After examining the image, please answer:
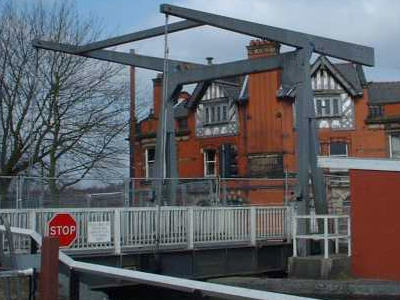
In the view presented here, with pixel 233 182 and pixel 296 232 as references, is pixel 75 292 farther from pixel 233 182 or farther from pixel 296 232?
pixel 233 182

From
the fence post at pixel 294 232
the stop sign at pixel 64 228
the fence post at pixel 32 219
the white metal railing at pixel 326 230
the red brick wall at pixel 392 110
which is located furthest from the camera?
the red brick wall at pixel 392 110

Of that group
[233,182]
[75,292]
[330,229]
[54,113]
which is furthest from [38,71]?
[75,292]

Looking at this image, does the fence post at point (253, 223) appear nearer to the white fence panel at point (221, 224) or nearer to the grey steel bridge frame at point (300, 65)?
the white fence panel at point (221, 224)

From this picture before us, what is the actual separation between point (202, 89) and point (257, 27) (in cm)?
2840

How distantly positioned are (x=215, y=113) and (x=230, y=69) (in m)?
26.0

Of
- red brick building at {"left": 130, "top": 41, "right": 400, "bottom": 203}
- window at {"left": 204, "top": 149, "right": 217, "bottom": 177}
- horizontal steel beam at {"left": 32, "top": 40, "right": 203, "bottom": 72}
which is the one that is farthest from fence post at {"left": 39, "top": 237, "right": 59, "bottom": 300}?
window at {"left": 204, "top": 149, "right": 217, "bottom": 177}

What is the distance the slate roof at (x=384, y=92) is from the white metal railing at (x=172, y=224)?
2524cm

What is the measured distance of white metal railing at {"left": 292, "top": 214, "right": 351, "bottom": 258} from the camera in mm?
Answer: 20594

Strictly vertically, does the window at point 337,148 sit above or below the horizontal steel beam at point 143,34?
below

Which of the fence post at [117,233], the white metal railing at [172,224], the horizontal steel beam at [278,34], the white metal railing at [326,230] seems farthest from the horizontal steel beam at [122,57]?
the fence post at [117,233]

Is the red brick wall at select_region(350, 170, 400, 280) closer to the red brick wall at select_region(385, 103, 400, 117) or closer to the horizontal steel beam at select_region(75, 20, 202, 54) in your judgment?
the horizontal steel beam at select_region(75, 20, 202, 54)

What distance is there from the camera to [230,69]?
24.2m

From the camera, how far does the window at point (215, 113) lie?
163ft

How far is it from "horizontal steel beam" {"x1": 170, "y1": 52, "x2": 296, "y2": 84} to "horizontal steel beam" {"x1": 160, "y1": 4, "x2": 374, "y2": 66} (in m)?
0.71
